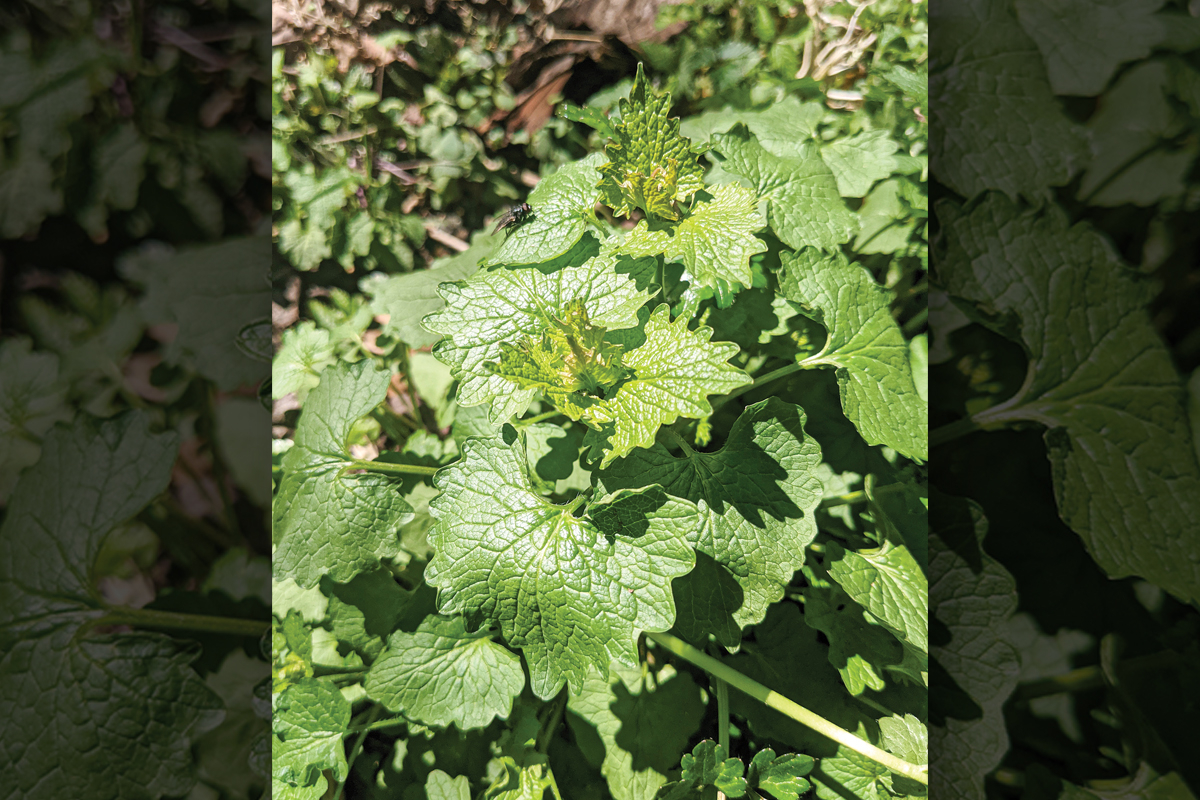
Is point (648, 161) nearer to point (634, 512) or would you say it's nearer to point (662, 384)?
point (662, 384)

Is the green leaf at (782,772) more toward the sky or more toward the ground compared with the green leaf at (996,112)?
more toward the ground

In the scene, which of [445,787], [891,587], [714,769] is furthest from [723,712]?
[445,787]

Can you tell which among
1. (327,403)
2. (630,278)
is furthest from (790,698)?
(327,403)

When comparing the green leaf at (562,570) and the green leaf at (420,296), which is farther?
the green leaf at (420,296)

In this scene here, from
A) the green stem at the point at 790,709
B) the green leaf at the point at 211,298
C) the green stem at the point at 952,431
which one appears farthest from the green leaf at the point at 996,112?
the green leaf at the point at 211,298

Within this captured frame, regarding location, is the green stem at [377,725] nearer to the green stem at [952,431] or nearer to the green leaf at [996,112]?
the green stem at [952,431]
